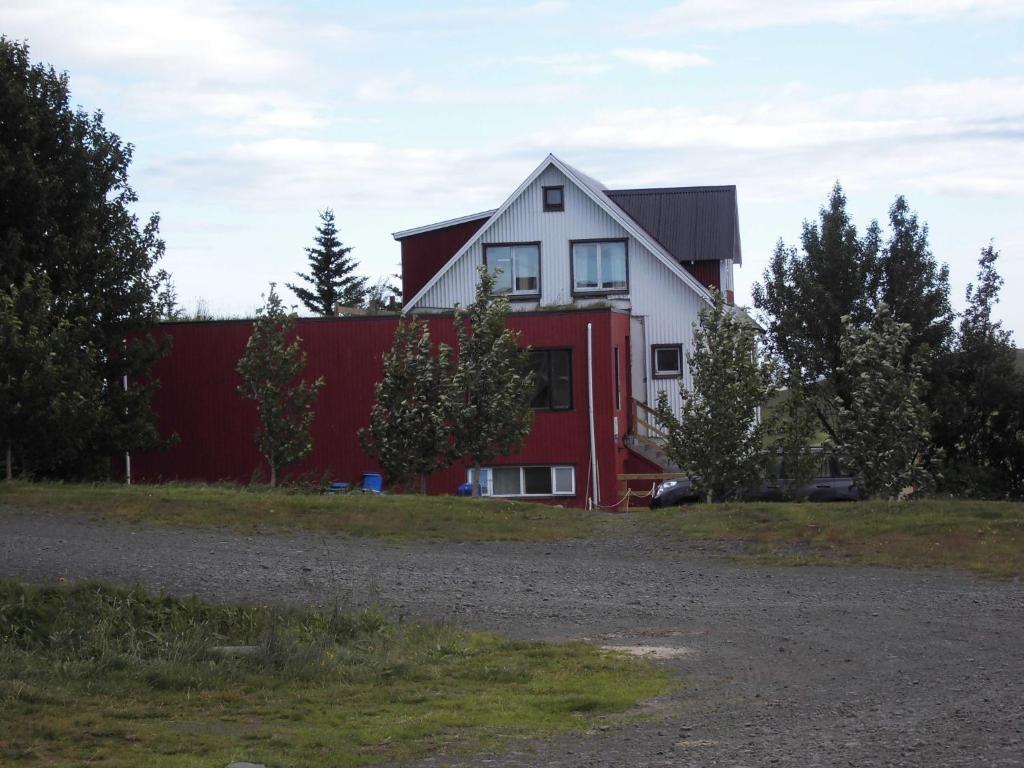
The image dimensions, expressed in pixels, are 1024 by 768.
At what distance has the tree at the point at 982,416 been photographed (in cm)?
3781

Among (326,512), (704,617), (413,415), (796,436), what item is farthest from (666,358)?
(704,617)

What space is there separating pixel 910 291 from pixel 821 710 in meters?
32.7

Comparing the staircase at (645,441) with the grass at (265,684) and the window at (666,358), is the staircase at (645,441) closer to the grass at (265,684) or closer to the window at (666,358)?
the window at (666,358)

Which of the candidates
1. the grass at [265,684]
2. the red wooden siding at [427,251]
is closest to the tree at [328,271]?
the red wooden siding at [427,251]

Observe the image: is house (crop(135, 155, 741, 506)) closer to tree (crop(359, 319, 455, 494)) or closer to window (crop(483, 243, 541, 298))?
window (crop(483, 243, 541, 298))

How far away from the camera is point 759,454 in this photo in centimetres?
2355

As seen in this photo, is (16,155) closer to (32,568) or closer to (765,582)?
(32,568)

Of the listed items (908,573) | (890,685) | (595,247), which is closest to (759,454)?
(908,573)

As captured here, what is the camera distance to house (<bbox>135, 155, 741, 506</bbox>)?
31484 millimetres

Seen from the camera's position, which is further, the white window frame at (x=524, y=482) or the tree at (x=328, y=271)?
the tree at (x=328, y=271)

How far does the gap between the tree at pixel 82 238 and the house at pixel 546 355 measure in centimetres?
267

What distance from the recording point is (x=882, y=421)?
24.3 m

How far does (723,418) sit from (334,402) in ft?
37.0

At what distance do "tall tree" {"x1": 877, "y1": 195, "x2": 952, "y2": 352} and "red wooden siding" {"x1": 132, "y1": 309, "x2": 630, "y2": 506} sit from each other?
38.0 feet
